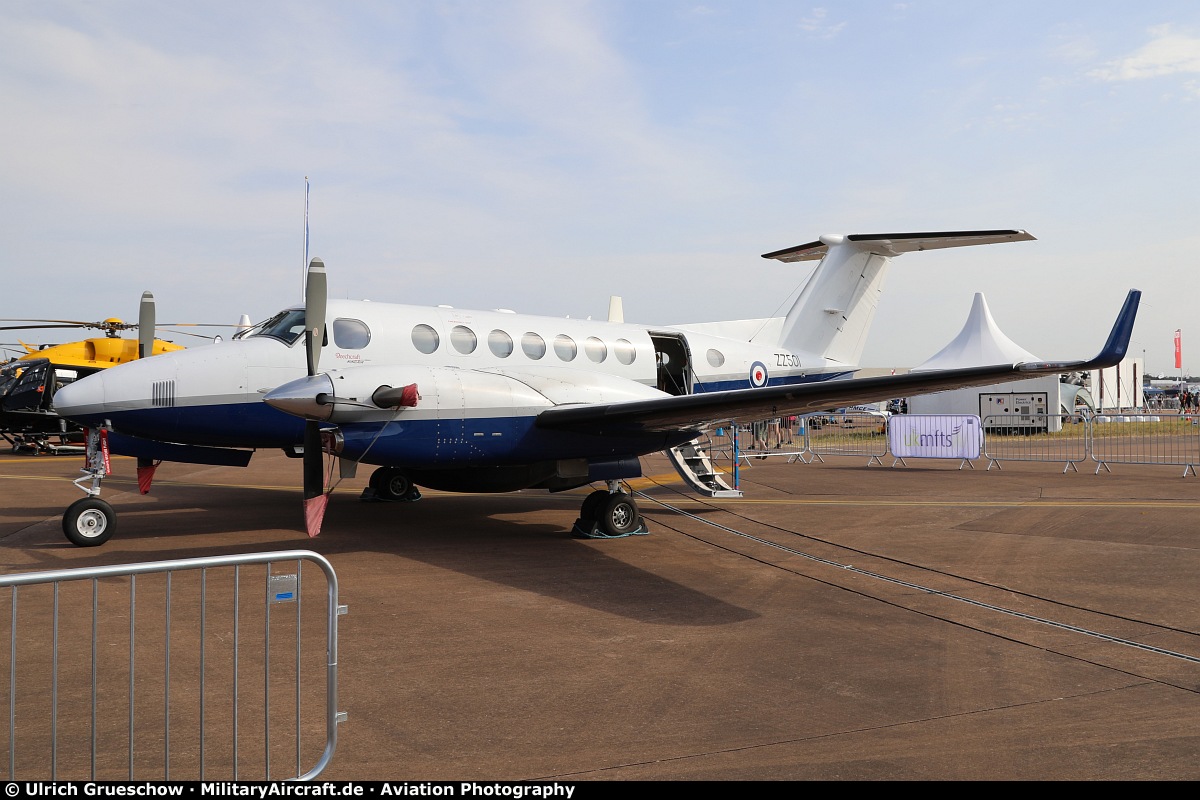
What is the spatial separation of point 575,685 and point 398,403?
180 inches

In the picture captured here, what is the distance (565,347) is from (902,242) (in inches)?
278

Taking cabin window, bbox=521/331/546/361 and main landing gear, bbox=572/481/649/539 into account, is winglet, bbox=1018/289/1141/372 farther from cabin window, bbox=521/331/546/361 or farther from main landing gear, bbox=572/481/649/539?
cabin window, bbox=521/331/546/361

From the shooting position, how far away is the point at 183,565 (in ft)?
12.4

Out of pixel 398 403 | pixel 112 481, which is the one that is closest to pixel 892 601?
pixel 398 403

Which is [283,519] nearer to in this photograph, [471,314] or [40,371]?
[471,314]

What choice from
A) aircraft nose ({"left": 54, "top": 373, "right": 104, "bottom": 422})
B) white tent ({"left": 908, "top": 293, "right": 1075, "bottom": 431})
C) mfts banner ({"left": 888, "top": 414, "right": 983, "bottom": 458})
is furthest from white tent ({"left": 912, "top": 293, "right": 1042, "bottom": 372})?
aircraft nose ({"left": 54, "top": 373, "right": 104, "bottom": 422})

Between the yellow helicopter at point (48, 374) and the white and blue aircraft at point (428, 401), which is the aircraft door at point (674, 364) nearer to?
the white and blue aircraft at point (428, 401)

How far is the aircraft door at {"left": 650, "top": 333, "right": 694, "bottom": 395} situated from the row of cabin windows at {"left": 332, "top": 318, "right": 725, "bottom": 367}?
83 centimetres

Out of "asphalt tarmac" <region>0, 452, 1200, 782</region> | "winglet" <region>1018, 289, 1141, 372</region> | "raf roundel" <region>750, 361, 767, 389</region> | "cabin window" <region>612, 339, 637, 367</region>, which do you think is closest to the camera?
"asphalt tarmac" <region>0, 452, 1200, 782</region>

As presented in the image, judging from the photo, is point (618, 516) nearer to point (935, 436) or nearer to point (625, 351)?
point (625, 351)

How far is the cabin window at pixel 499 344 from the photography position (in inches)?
460

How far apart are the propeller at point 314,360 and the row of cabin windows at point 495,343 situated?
83 centimetres

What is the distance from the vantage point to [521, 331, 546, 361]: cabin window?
1201 cm

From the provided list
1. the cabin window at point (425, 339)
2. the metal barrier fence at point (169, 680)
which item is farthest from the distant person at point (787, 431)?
the metal barrier fence at point (169, 680)
